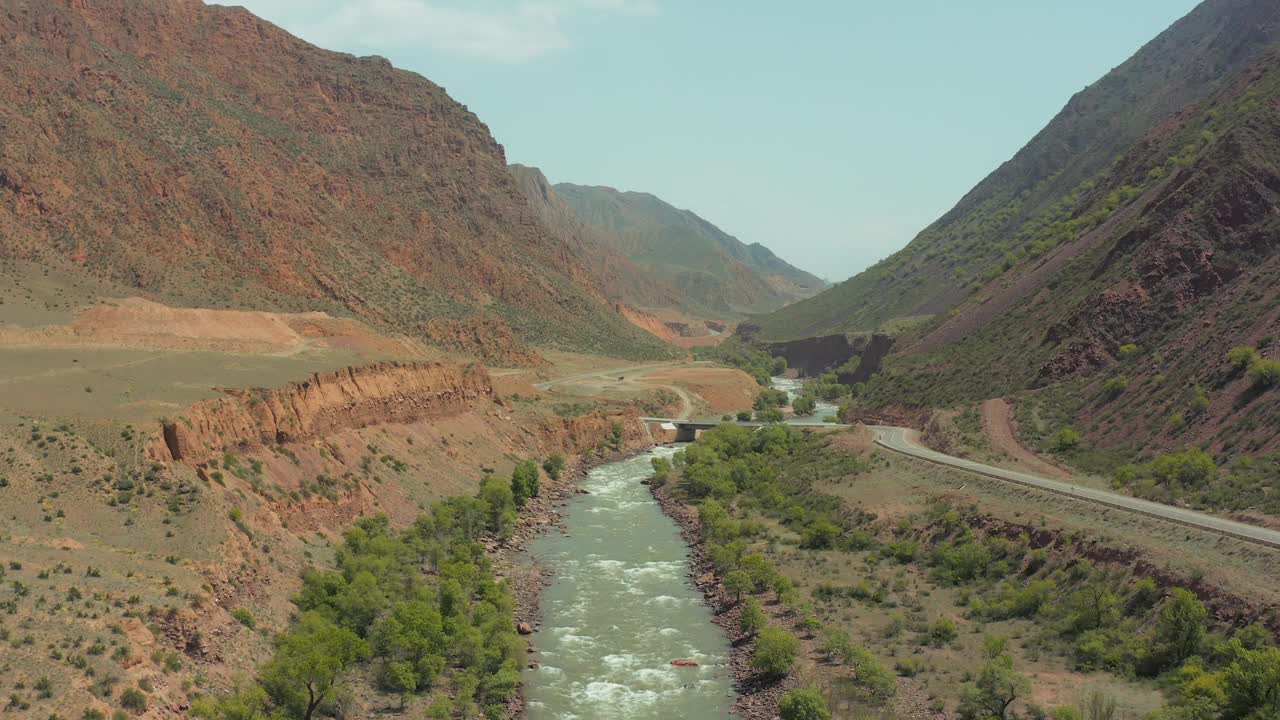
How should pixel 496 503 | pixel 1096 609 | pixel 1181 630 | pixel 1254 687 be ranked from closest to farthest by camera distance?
pixel 1254 687, pixel 1181 630, pixel 1096 609, pixel 496 503

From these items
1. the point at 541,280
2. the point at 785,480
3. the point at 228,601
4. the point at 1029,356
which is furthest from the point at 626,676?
the point at 541,280

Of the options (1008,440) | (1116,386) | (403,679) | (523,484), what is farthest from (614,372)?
(403,679)

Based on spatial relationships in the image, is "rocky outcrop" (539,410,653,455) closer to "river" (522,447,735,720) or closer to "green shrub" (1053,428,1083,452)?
"river" (522,447,735,720)

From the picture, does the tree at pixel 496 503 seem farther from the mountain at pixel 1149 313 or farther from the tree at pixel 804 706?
the mountain at pixel 1149 313

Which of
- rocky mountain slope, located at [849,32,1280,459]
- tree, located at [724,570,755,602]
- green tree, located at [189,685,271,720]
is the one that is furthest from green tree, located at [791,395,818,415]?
green tree, located at [189,685,271,720]

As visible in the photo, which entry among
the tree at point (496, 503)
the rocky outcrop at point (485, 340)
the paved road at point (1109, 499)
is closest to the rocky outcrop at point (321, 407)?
the tree at point (496, 503)

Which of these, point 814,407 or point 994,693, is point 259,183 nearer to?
point 814,407
